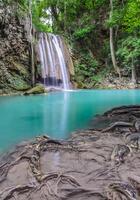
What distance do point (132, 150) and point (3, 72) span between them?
14855 mm

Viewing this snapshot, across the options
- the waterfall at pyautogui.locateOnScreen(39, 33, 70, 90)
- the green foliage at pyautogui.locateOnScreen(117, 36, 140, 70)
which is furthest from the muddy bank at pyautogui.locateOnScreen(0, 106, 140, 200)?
the green foliage at pyautogui.locateOnScreen(117, 36, 140, 70)

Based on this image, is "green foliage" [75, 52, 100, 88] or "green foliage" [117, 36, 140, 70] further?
"green foliage" [75, 52, 100, 88]

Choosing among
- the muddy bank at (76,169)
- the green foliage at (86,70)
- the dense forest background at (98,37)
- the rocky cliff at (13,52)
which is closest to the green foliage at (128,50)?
the dense forest background at (98,37)

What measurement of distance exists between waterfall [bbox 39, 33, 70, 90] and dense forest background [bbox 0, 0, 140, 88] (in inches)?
40.4

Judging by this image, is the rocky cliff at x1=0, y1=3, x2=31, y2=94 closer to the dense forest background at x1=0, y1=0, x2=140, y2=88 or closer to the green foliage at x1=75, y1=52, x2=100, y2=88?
the dense forest background at x1=0, y1=0, x2=140, y2=88

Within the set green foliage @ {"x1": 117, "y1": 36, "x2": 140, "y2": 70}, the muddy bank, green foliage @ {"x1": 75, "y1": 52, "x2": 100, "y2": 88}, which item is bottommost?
the muddy bank

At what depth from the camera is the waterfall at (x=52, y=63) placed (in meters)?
21.3

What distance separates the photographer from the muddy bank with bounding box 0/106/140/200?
3.11 meters

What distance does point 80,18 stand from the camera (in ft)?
88.1

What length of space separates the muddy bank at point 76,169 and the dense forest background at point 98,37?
16696 millimetres

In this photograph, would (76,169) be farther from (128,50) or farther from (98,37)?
(98,37)

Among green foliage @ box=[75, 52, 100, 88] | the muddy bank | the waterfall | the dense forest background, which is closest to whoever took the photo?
the muddy bank

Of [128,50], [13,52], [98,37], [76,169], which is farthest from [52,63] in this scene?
[76,169]

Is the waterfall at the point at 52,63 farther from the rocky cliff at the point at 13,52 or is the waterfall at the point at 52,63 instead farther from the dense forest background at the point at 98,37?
the rocky cliff at the point at 13,52
